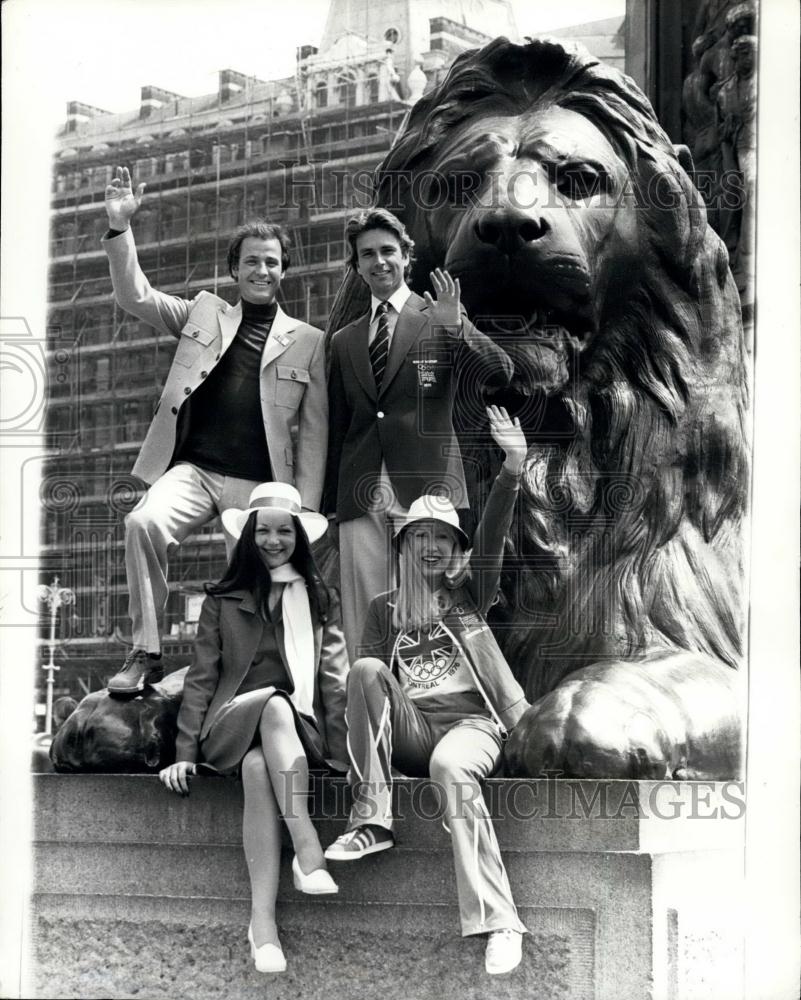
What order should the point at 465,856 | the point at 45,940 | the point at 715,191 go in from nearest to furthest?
1. the point at 465,856
2. the point at 45,940
3. the point at 715,191

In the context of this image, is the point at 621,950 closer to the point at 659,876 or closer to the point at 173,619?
the point at 659,876

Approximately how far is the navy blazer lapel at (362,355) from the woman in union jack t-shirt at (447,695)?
434 mm

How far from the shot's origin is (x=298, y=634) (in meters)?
6.70

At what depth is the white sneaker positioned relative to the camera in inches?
244

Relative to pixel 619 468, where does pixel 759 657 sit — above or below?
below

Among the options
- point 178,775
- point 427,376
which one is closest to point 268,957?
point 178,775

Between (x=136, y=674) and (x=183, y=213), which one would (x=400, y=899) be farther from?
(x=183, y=213)

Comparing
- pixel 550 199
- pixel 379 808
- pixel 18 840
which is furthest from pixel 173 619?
pixel 550 199

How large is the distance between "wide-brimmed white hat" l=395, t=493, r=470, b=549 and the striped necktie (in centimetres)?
46

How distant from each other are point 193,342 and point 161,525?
652 millimetres

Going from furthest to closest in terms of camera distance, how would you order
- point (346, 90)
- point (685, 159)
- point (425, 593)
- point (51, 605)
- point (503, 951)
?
point (346, 90) < point (51, 605) < point (685, 159) < point (425, 593) < point (503, 951)

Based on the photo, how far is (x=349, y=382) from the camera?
7.01 meters

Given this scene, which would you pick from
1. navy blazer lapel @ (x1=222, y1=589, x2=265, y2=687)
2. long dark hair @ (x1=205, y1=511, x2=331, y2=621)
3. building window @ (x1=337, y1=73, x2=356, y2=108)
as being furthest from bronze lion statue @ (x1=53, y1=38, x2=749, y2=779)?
building window @ (x1=337, y1=73, x2=356, y2=108)

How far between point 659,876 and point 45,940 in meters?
2.04
